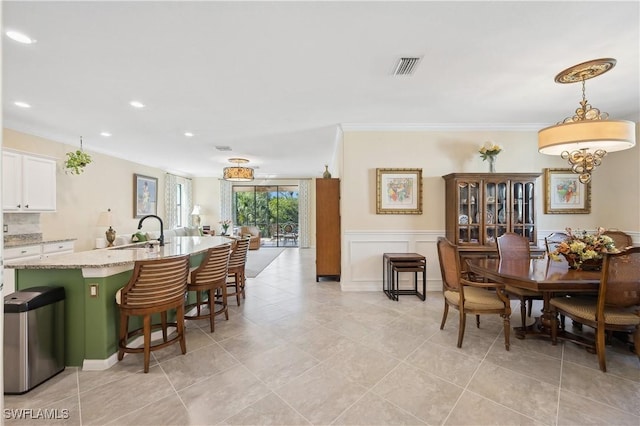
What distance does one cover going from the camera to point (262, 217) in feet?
35.3

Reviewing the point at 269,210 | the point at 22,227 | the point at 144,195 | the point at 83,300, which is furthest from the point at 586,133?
the point at 269,210

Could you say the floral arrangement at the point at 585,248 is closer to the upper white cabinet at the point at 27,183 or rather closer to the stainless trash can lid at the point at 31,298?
the stainless trash can lid at the point at 31,298

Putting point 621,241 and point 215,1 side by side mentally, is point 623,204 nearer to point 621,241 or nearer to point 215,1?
point 621,241

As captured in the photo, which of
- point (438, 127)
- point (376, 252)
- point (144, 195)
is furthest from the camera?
point (144, 195)

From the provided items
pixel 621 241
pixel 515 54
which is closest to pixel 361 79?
pixel 515 54

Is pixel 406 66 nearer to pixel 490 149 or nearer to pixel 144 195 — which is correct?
pixel 490 149

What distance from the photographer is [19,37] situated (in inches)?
88.7

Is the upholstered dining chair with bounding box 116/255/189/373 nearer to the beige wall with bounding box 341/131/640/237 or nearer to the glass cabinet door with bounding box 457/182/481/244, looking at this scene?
the beige wall with bounding box 341/131/640/237

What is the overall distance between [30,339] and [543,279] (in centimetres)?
417

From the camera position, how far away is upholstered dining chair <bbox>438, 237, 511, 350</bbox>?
2738mm

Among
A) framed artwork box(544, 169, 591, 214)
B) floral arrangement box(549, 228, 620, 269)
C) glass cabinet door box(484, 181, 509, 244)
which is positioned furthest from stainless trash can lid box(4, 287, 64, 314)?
framed artwork box(544, 169, 591, 214)

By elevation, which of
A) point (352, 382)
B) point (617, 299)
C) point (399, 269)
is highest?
point (617, 299)

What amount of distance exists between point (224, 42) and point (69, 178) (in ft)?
16.4

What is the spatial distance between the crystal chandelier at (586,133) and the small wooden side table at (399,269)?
2.14 meters
